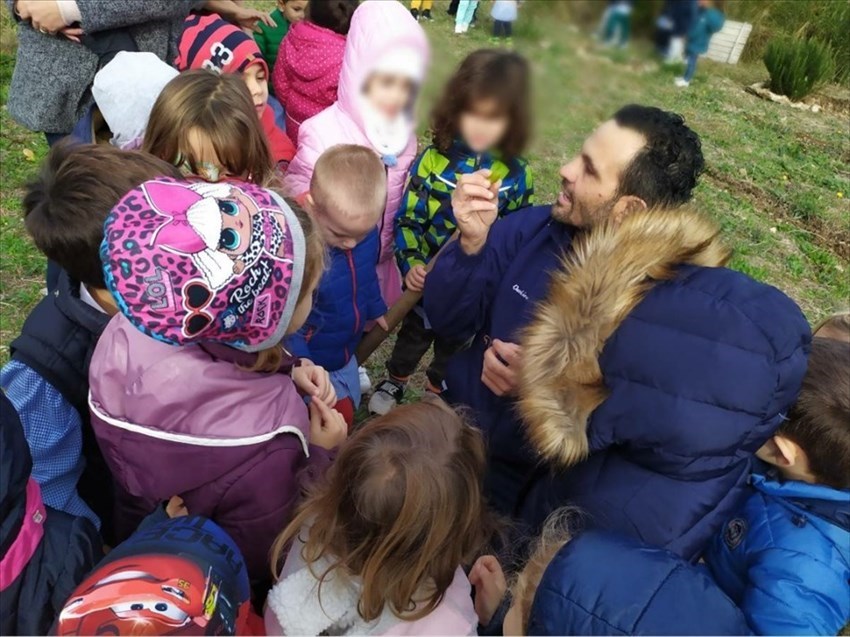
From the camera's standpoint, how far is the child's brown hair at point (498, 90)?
2.02 metres

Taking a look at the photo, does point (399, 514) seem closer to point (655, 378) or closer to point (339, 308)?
point (655, 378)

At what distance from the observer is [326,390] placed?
1985mm

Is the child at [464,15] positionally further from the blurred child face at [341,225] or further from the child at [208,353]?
the child at [208,353]

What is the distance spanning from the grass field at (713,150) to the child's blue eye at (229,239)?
2.90 ft

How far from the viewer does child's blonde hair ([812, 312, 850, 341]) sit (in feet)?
6.73

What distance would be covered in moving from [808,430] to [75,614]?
156cm

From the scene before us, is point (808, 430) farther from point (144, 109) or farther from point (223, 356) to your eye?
point (144, 109)

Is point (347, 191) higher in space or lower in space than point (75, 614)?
higher

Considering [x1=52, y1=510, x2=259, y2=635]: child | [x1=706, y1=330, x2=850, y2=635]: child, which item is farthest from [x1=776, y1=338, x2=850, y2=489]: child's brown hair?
[x1=52, y1=510, x2=259, y2=635]: child

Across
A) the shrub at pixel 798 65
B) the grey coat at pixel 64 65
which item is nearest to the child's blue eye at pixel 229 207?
the grey coat at pixel 64 65

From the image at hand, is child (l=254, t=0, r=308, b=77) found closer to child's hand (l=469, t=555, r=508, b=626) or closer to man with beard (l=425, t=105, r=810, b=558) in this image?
man with beard (l=425, t=105, r=810, b=558)

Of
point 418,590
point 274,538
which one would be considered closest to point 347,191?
point 274,538

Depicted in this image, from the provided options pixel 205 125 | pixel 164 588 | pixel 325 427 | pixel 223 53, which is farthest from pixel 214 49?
pixel 164 588

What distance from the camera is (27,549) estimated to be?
126cm
